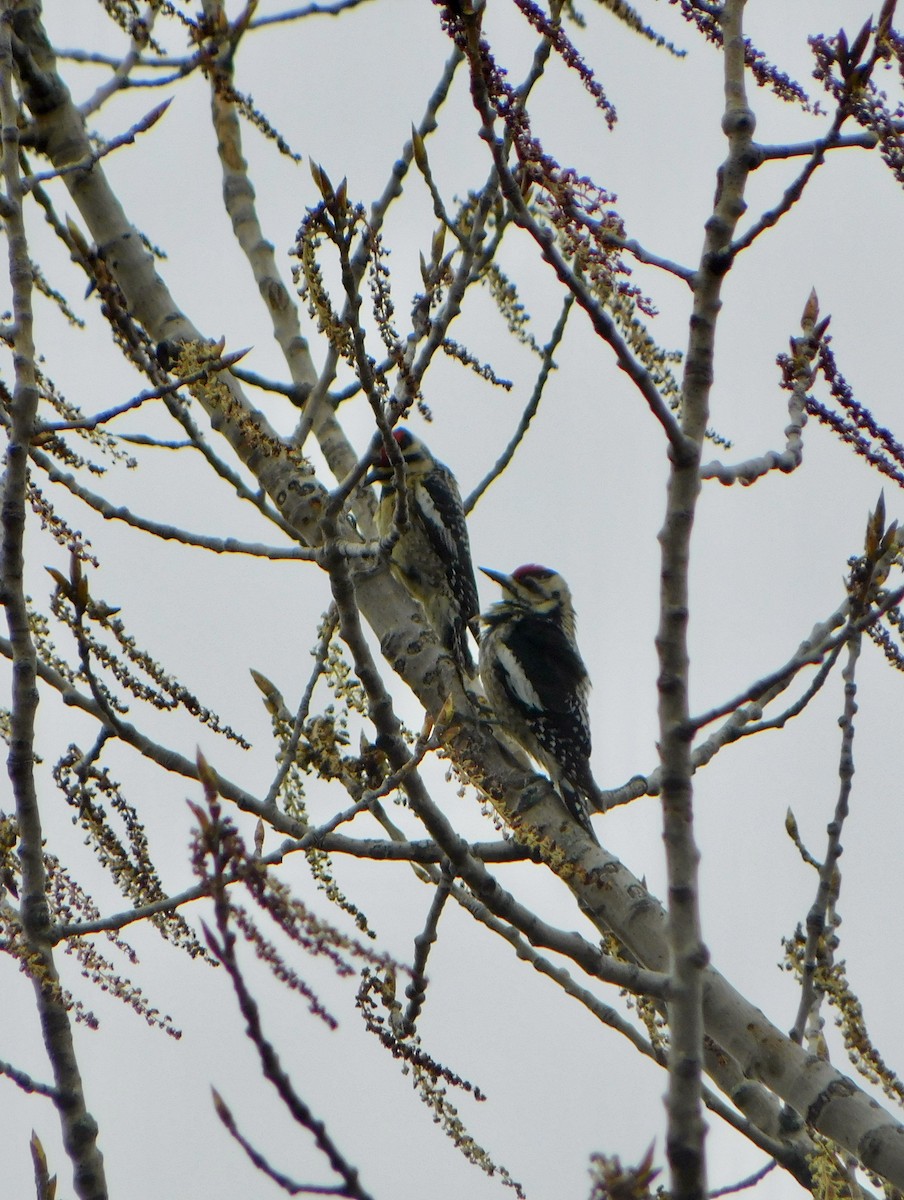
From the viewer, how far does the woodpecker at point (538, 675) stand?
5.84 meters

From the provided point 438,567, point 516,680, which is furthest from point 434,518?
point 516,680

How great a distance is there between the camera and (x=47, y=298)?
3.77 m

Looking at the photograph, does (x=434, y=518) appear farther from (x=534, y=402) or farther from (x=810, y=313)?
(x=810, y=313)

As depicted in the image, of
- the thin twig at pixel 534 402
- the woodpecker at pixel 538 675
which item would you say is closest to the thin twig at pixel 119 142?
the thin twig at pixel 534 402

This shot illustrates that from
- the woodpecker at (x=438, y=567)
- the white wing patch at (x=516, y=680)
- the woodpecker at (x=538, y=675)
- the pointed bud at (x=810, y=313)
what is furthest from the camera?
the woodpecker at (x=438, y=567)

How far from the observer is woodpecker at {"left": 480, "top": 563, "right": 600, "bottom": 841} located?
5.84m

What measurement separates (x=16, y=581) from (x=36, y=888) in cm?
52

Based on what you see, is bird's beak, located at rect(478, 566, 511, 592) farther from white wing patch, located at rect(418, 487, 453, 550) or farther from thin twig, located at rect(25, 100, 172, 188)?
thin twig, located at rect(25, 100, 172, 188)

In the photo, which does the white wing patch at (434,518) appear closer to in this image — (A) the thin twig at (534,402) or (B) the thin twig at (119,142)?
(A) the thin twig at (534,402)

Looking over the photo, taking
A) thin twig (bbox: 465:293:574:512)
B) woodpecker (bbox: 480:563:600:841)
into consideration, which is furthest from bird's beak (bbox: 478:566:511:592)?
thin twig (bbox: 465:293:574:512)

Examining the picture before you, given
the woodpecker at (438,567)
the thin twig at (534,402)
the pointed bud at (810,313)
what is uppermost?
the woodpecker at (438,567)

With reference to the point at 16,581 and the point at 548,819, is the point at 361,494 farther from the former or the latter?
the point at 16,581

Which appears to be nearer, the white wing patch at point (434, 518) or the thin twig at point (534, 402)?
the thin twig at point (534, 402)

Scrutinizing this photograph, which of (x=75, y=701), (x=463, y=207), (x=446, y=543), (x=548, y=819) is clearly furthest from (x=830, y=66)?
(x=446, y=543)
